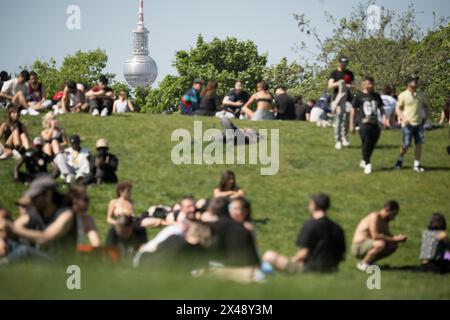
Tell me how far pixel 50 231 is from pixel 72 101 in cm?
1810

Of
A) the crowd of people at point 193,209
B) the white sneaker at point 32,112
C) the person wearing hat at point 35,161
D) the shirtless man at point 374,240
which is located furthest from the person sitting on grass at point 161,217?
the white sneaker at point 32,112

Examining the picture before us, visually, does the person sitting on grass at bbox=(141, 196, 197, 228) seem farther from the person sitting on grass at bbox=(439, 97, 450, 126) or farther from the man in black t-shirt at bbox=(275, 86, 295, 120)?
the person sitting on grass at bbox=(439, 97, 450, 126)

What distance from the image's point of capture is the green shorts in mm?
20344

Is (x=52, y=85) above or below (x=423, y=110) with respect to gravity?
above

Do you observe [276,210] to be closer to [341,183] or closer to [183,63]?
[341,183]

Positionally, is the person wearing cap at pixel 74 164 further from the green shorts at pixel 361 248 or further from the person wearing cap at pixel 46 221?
the person wearing cap at pixel 46 221

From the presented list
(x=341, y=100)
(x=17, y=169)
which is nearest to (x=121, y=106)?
(x=341, y=100)

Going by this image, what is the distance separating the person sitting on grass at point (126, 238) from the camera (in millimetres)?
17812

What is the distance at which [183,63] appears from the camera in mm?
102250

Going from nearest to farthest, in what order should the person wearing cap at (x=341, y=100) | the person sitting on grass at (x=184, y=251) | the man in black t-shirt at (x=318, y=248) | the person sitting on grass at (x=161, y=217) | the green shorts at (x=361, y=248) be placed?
the person sitting on grass at (x=184, y=251), the man in black t-shirt at (x=318, y=248), the green shorts at (x=361, y=248), the person sitting on grass at (x=161, y=217), the person wearing cap at (x=341, y=100)

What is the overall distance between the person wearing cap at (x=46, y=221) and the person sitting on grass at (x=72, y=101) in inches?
653

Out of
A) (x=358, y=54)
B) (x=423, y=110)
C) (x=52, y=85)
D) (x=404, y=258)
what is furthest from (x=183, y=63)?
(x=404, y=258)

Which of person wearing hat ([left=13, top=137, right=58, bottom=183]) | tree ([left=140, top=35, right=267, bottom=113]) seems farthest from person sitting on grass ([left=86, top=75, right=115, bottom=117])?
tree ([left=140, top=35, right=267, bottom=113])
